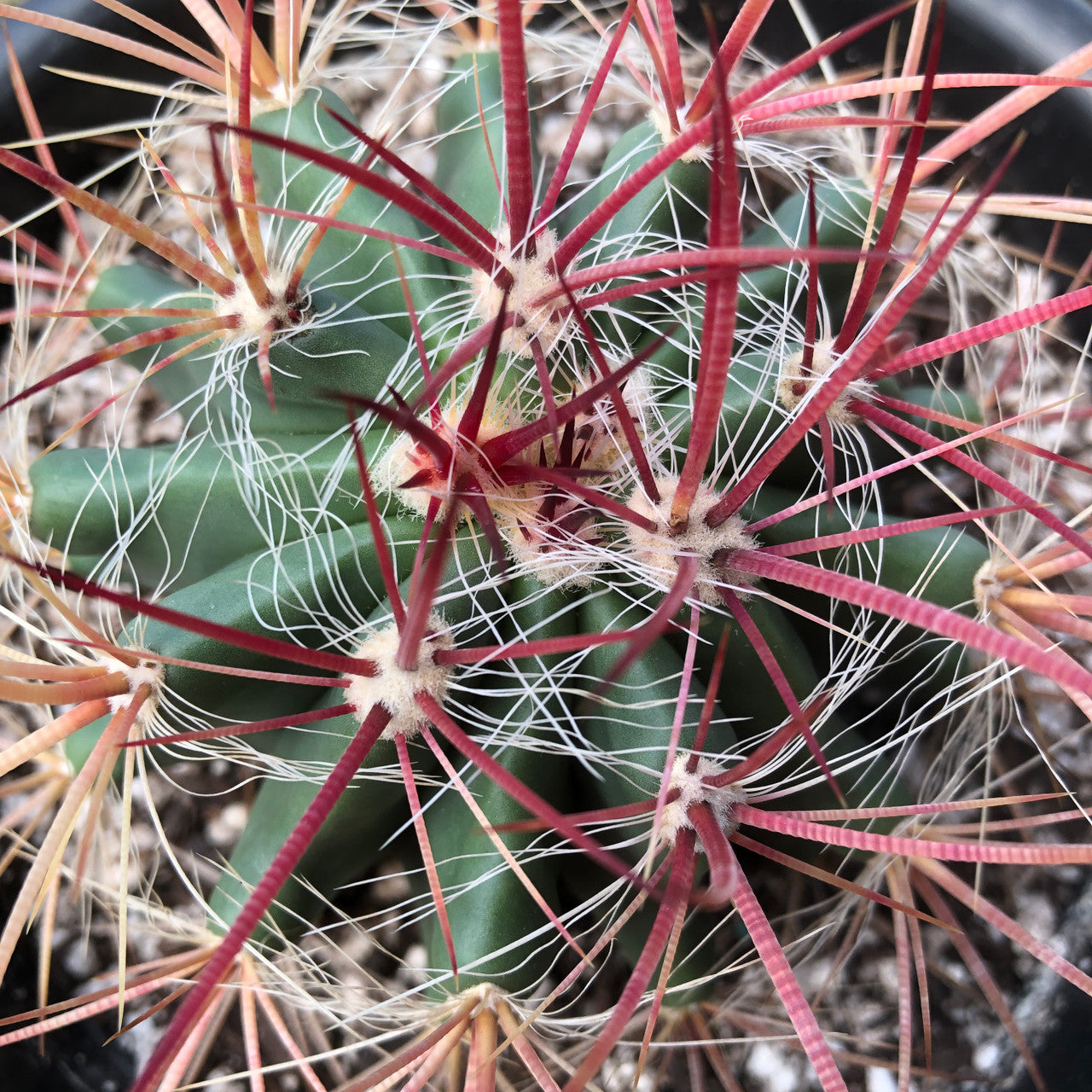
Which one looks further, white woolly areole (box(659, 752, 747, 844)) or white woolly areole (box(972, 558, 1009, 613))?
white woolly areole (box(972, 558, 1009, 613))

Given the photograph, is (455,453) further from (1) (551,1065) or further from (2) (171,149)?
(2) (171,149)

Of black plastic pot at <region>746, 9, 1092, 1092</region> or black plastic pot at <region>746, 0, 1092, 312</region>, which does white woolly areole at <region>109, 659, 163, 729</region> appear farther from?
black plastic pot at <region>746, 0, 1092, 312</region>

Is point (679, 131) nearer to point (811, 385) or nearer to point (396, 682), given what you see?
point (811, 385)

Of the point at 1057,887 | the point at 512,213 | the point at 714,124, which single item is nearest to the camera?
the point at 714,124

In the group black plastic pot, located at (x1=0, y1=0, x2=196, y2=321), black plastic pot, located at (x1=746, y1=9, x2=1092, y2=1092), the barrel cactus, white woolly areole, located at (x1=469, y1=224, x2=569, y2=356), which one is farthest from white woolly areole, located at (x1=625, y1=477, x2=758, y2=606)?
black plastic pot, located at (x1=0, y1=0, x2=196, y2=321)

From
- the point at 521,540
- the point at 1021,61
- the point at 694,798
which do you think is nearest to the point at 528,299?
the point at 521,540

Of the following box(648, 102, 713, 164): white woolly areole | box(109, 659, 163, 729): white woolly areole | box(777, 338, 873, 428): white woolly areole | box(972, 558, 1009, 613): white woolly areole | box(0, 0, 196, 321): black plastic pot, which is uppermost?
box(0, 0, 196, 321): black plastic pot

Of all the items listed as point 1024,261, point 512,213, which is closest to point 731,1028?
point 512,213
